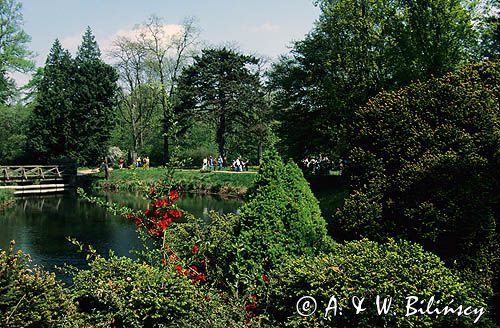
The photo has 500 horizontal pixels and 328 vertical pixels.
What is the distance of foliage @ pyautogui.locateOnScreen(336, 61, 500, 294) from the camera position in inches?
324

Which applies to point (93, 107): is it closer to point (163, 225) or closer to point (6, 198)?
point (6, 198)

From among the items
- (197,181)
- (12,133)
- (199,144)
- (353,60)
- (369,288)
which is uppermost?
(353,60)

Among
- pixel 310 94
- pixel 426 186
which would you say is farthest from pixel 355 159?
pixel 310 94

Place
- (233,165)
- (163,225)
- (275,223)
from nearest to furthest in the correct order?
1. (275,223)
2. (163,225)
3. (233,165)

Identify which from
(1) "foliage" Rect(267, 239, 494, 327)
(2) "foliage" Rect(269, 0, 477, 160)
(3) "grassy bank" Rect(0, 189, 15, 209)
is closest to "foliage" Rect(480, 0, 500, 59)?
(2) "foliage" Rect(269, 0, 477, 160)

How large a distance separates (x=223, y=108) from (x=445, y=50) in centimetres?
2610

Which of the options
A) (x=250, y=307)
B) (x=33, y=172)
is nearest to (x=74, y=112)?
(x=33, y=172)

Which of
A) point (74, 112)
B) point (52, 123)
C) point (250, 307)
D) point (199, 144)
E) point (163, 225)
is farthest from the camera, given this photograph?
point (199, 144)

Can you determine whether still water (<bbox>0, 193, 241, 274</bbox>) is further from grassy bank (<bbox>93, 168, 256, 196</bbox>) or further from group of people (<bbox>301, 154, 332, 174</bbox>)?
→ group of people (<bbox>301, 154, 332, 174</bbox>)

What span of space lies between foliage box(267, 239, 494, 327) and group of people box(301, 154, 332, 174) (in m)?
25.9

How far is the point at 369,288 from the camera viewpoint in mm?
5438

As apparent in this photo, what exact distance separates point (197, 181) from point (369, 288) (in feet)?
108

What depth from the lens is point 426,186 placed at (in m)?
8.59

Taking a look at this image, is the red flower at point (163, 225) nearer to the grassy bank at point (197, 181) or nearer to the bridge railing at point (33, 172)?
the grassy bank at point (197, 181)
